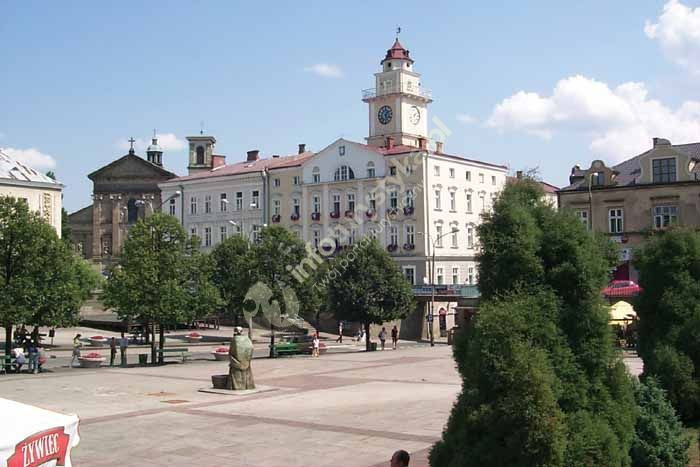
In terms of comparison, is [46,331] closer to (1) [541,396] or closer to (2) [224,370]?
(2) [224,370]

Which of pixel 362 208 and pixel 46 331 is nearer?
pixel 46 331

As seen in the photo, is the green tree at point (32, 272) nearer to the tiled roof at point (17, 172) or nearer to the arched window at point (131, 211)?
the tiled roof at point (17, 172)

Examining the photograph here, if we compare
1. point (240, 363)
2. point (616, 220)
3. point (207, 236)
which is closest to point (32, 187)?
point (207, 236)

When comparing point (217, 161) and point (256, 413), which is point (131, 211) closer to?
point (217, 161)

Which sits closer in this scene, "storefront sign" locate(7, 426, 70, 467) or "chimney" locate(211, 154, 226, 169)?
"storefront sign" locate(7, 426, 70, 467)

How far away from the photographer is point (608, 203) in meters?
50.1

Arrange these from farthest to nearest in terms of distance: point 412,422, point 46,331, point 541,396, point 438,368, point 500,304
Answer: point 46,331
point 438,368
point 412,422
point 500,304
point 541,396

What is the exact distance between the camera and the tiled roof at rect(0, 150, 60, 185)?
54088 millimetres

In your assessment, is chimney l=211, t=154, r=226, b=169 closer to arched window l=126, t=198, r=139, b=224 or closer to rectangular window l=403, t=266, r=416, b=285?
arched window l=126, t=198, r=139, b=224

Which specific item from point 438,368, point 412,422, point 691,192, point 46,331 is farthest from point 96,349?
point 691,192

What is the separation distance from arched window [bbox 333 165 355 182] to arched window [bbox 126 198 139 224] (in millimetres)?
35107

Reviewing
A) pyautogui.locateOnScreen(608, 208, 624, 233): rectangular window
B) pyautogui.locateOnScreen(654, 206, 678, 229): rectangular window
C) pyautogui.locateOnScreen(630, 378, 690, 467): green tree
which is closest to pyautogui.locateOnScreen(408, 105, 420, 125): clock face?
pyautogui.locateOnScreen(608, 208, 624, 233): rectangular window

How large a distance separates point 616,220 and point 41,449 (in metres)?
46.6

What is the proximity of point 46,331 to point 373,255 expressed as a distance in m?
25.7
